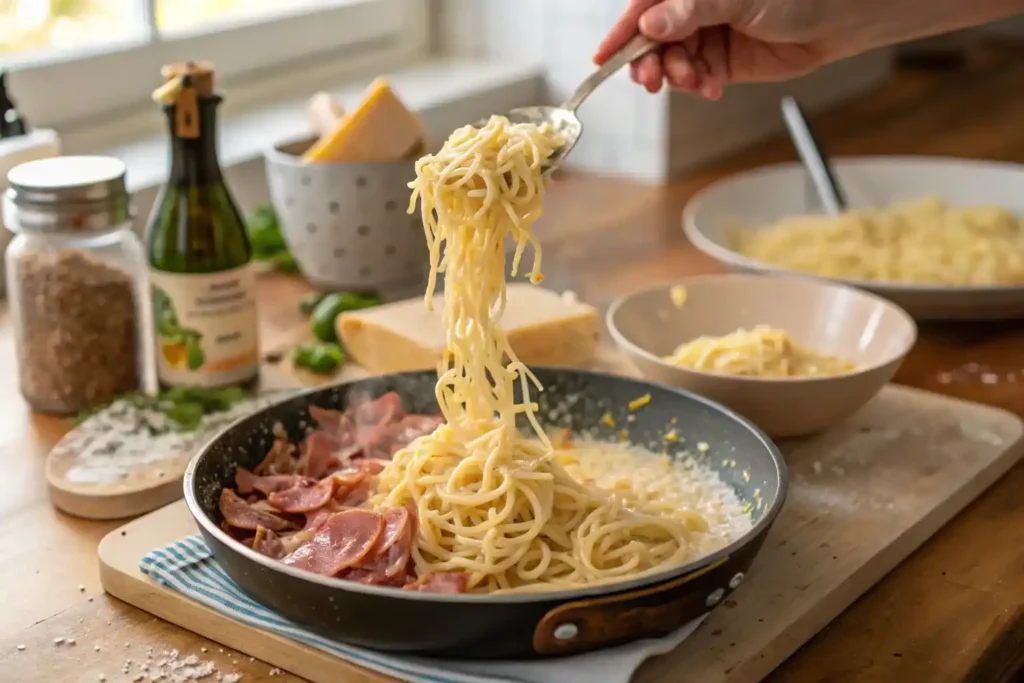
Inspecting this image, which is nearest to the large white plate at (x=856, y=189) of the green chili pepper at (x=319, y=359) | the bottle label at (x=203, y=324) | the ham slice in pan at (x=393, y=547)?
the green chili pepper at (x=319, y=359)

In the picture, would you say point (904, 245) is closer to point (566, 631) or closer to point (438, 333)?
point (438, 333)

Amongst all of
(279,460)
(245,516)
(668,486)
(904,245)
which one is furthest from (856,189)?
(245,516)

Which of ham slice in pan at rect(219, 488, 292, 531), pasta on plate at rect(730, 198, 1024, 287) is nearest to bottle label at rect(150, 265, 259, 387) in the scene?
ham slice in pan at rect(219, 488, 292, 531)

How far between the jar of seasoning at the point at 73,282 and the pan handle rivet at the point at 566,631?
2.57 ft

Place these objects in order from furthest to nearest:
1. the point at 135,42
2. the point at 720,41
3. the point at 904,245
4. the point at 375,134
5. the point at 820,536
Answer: the point at 135,42, the point at 904,245, the point at 375,134, the point at 720,41, the point at 820,536

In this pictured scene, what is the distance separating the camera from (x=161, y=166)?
2215 mm

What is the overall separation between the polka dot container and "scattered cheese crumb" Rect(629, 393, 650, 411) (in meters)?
0.61

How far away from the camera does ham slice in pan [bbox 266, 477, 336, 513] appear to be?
49.9 inches

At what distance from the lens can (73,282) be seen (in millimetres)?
1565

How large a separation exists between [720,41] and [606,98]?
2.92ft

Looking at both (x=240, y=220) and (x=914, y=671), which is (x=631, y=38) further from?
(x=914, y=671)

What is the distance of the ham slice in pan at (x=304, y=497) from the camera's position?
49.9 inches

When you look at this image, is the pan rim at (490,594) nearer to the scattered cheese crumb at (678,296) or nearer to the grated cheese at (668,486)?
the grated cheese at (668,486)

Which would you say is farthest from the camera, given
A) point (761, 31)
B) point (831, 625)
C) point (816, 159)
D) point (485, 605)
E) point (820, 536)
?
point (816, 159)
